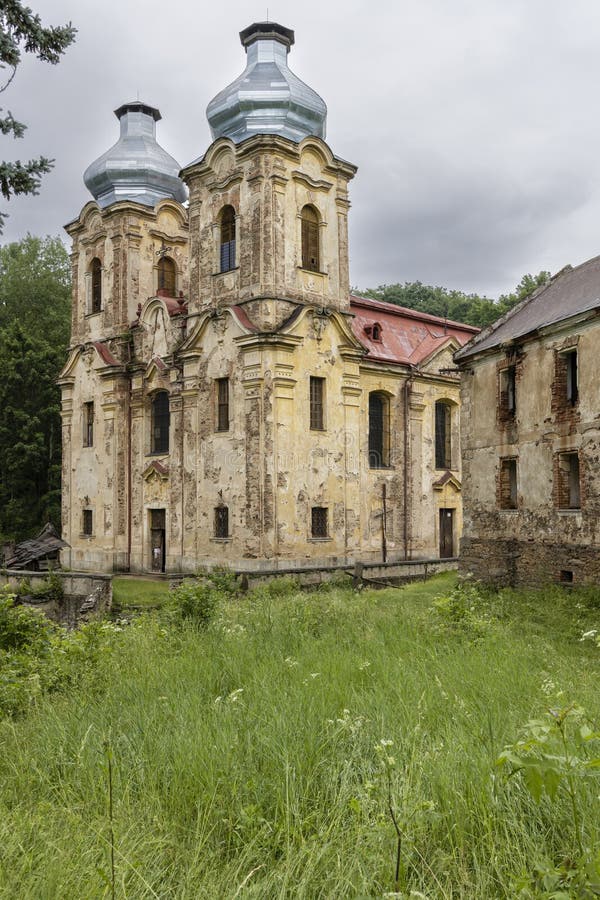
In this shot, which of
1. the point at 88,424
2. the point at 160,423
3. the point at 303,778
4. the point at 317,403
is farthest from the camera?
the point at 88,424

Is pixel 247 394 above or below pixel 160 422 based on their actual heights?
above

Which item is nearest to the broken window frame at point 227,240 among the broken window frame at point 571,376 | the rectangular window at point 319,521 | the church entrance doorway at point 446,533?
the rectangular window at point 319,521

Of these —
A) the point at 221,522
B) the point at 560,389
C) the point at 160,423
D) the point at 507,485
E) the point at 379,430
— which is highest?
the point at 160,423

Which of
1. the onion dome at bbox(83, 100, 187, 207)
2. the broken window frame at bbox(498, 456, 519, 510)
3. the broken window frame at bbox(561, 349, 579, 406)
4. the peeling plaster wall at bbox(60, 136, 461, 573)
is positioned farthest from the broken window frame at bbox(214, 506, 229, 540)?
the onion dome at bbox(83, 100, 187, 207)

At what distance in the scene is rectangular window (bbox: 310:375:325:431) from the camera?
82.5 ft

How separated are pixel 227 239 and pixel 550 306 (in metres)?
11.7

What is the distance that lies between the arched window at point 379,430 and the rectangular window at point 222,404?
5.94m

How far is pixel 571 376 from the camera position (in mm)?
17625

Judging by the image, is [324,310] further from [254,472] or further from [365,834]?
[365,834]

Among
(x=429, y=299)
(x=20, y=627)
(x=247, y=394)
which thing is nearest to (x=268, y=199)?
(x=247, y=394)

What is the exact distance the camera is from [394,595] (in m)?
19.2

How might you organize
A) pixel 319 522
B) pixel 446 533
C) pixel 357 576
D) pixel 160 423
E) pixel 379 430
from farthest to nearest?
pixel 446 533 < pixel 160 423 < pixel 379 430 < pixel 319 522 < pixel 357 576

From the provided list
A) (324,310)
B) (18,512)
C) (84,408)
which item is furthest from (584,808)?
(18,512)

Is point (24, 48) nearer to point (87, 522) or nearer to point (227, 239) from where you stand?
point (227, 239)
